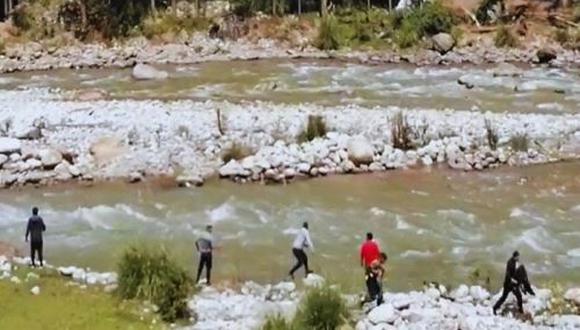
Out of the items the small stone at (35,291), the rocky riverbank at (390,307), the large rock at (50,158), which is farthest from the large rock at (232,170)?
the small stone at (35,291)

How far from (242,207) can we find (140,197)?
327cm

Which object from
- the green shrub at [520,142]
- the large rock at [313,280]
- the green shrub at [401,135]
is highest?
the green shrub at [401,135]

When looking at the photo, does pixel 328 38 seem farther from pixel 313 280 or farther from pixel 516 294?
pixel 516 294

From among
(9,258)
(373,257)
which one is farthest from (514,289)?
(9,258)

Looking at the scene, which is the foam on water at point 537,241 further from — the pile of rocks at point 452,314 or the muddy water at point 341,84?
the muddy water at point 341,84

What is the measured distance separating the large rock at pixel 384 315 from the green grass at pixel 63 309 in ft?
13.3

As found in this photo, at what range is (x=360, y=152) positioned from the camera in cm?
3328

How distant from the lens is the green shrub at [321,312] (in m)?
18.9

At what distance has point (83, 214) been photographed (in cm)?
2923

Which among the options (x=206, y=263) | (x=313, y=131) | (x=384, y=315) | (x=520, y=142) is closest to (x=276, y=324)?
(x=384, y=315)

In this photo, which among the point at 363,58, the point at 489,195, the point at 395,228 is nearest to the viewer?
the point at 395,228

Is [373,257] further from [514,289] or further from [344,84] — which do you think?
[344,84]

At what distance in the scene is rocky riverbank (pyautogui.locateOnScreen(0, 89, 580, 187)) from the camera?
32.8 metres

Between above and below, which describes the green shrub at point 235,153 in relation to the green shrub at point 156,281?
below
